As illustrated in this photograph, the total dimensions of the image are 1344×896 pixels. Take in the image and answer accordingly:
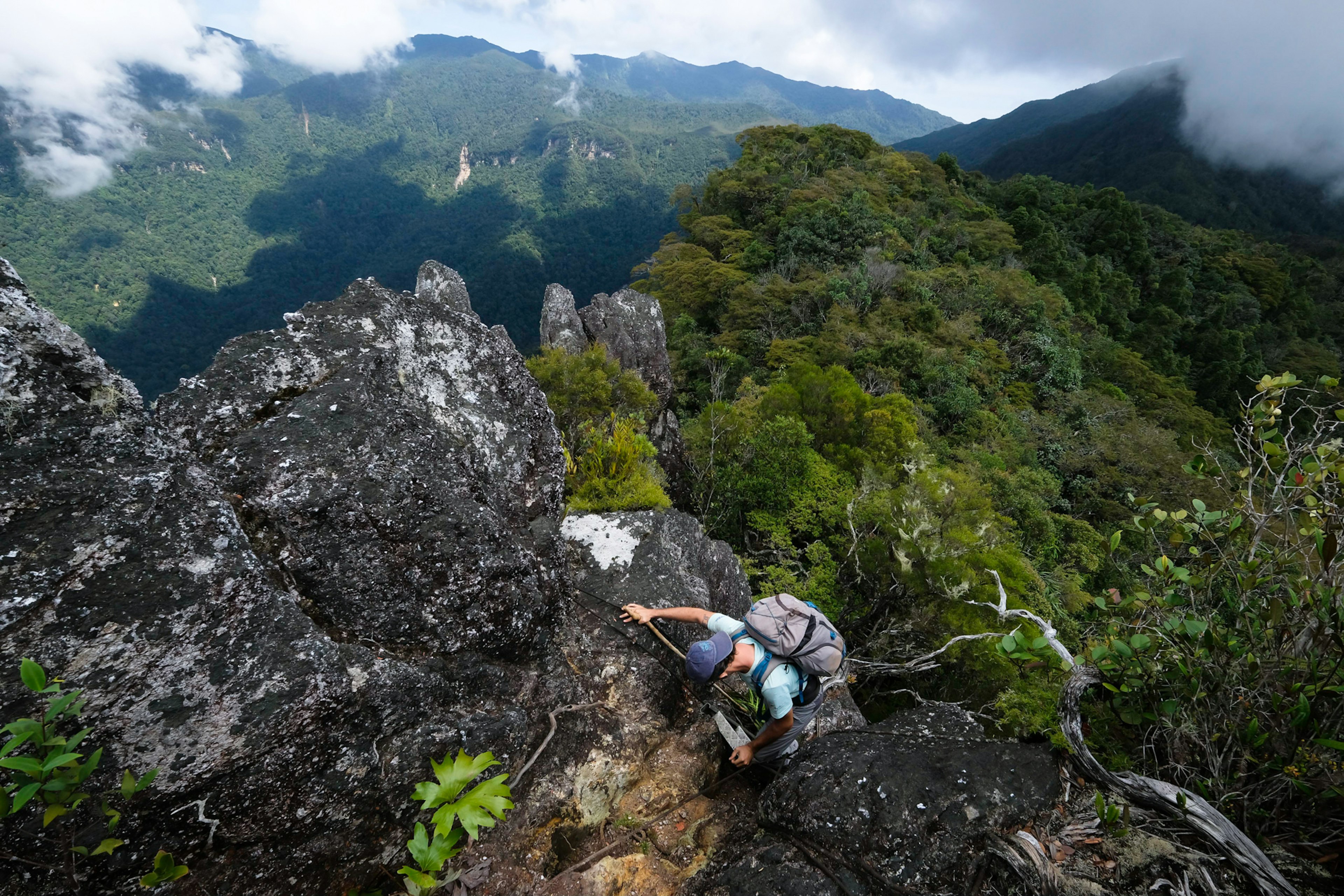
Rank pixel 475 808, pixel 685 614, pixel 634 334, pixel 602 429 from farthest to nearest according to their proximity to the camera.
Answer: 1. pixel 634 334
2. pixel 602 429
3. pixel 685 614
4. pixel 475 808

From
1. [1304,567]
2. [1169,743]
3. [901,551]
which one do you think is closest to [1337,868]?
[1169,743]

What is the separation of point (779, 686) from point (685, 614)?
1.07 meters

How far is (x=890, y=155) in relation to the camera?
4891cm

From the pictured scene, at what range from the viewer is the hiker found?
4.21m

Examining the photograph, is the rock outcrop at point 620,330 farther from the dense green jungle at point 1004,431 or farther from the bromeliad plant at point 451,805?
the bromeliad plant at point 451,805

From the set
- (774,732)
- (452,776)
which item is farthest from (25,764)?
(774,732)

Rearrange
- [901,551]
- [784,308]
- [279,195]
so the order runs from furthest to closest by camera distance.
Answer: [279,195] < [784,308] < [901,551]

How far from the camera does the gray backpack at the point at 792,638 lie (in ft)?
13.7

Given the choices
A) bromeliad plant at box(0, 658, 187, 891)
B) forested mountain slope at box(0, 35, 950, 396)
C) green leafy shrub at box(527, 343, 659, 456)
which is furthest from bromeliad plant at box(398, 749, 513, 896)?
forested mountain slope at box(0, 35, 950, 396)

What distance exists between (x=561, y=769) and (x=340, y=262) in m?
157

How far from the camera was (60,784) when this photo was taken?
191cm

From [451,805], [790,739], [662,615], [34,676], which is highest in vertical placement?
[34,676]

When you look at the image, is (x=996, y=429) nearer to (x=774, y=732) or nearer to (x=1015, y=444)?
(x=1015, y=444)

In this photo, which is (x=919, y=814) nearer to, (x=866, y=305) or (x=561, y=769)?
(x=561, y=769)
